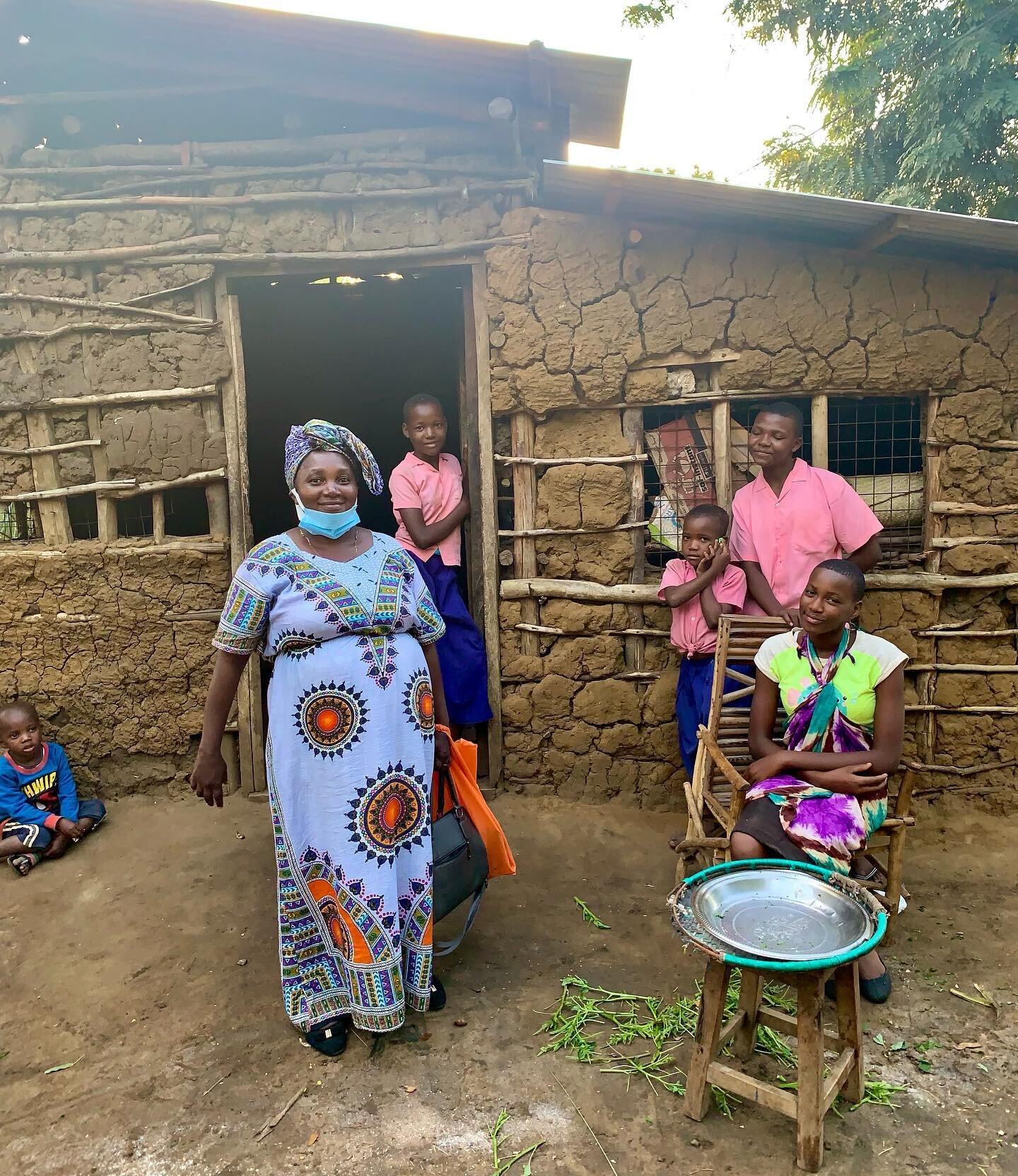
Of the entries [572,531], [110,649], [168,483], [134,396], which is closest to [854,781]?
[572,531]

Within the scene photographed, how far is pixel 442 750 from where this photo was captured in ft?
9.67

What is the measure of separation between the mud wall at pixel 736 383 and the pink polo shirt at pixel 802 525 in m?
0.65

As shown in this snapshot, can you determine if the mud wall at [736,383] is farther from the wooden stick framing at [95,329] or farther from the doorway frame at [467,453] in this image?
the wooden stick framing at [95,329]

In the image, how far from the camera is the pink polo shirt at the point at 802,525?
370 centimetres

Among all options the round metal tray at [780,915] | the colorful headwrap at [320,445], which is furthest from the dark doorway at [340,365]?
the round metal tray at [780,915]

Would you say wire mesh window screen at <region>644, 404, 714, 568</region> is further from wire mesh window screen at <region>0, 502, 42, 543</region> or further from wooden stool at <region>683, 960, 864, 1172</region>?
→ wire mesh window screen at <region>0, 502, 42, 543</region>

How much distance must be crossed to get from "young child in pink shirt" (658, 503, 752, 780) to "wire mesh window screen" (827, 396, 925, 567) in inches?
39.0

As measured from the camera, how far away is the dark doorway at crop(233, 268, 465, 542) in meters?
7.15

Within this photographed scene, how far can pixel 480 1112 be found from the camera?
2402 millimetres

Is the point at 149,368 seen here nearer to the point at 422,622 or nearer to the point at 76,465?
the point at 76,465

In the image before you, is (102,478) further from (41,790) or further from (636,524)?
(636,524)

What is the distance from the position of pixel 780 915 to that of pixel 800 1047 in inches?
12.9

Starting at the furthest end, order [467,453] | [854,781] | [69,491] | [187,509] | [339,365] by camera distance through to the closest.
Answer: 1. [339,365]
2. [187,509]
3. [467,453]
4. [69,491]
5. [854,781]

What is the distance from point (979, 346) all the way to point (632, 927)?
130 inches
